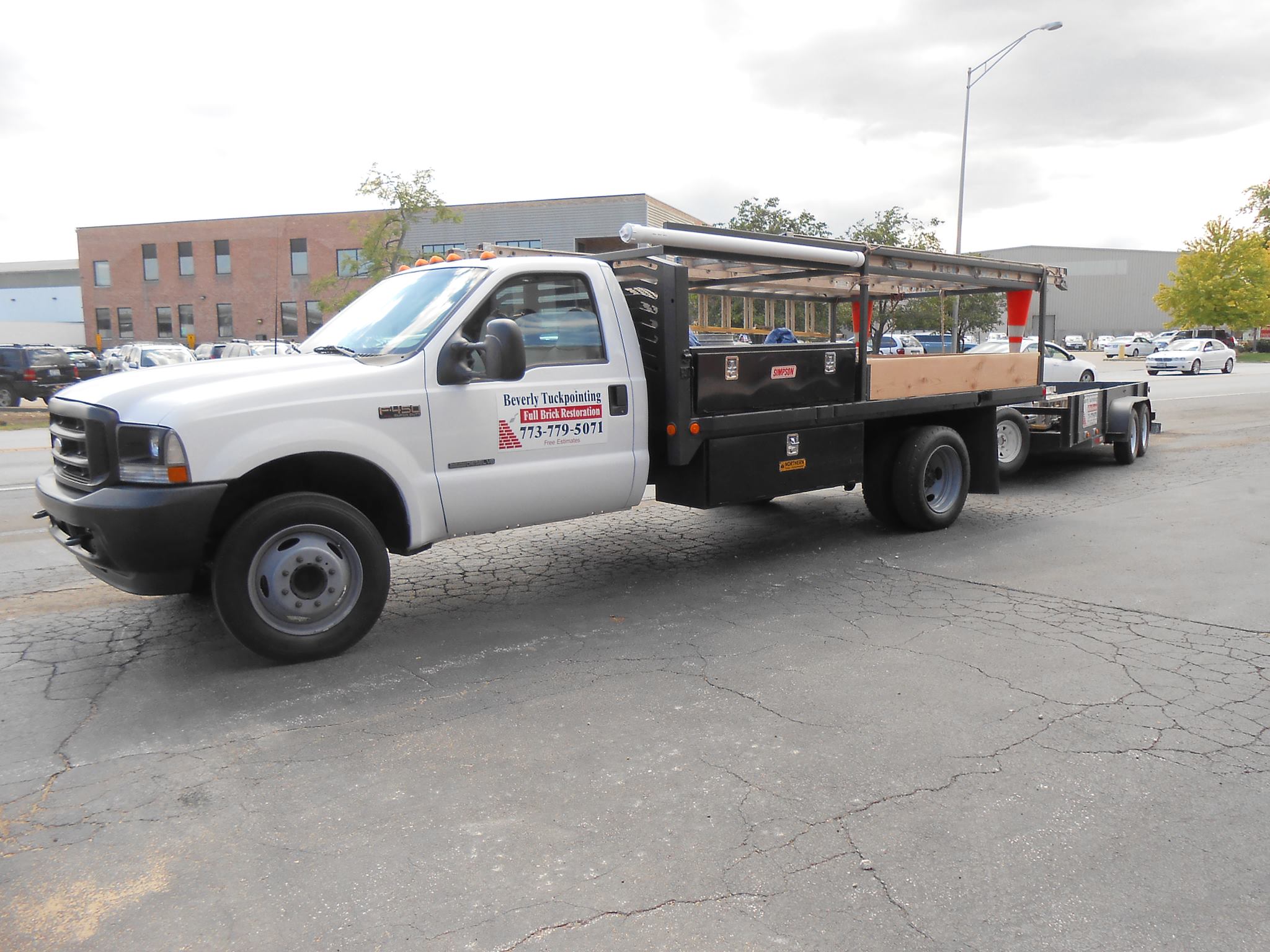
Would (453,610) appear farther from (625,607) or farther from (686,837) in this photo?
(686,837)

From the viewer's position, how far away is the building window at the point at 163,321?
6769 cm

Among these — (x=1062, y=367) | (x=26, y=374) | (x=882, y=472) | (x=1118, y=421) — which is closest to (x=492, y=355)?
(x=882, y=472)

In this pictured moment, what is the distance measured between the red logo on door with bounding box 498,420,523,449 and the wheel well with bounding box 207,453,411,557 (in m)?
0.66

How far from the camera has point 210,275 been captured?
66125mm

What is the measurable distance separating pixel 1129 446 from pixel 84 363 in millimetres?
28712

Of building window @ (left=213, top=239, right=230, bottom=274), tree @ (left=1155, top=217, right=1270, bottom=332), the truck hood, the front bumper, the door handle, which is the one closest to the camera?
the front bumper

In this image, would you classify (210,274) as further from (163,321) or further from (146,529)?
(146,529)

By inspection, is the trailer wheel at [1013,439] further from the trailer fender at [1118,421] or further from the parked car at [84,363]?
the parked car at [84,363]

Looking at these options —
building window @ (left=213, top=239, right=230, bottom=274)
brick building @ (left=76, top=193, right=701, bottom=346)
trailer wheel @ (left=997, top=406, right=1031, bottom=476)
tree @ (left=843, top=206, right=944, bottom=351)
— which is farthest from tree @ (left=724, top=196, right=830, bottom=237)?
building window @ (left=213, top=239, right=230, bottom=274)

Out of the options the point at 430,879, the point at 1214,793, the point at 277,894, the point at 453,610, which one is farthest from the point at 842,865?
the point at 453,610

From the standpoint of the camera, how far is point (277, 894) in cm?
306

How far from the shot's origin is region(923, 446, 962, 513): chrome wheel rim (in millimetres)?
8656

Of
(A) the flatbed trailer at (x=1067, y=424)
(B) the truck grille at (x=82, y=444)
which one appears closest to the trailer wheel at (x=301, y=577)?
(B) the truck grille at (x=82, y=444)

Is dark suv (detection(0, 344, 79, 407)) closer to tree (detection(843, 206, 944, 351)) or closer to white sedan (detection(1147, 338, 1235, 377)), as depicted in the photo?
tree (detection(843, 206, 944, 351))
